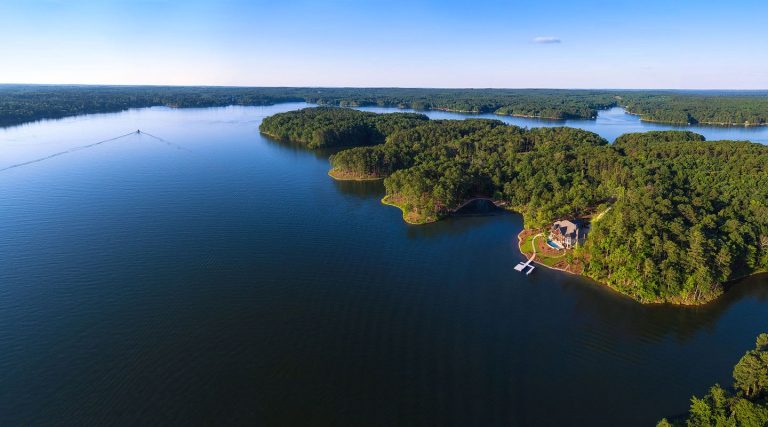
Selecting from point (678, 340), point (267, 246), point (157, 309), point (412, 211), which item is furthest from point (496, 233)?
point (157, 309)

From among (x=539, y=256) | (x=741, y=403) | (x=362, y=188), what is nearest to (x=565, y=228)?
(x=539, y=256)

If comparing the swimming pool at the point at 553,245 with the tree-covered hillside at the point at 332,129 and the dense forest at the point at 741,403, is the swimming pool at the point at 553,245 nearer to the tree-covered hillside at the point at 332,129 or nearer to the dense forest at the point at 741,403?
the dense forest at the point at 741,403

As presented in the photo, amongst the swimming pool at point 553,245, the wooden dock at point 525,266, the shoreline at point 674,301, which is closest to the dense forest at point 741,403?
the shoreline at point 674,301

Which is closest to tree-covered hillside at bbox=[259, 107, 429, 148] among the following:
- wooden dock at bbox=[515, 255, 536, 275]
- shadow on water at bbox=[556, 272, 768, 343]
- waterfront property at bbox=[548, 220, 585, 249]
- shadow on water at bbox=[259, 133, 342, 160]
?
shadow on water at bbox=[259, 133, 342, 160]

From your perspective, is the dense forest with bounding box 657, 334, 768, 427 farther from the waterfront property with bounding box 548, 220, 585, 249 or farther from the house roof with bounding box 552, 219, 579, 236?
the house roof with bounding box 552, 219, 579, 236

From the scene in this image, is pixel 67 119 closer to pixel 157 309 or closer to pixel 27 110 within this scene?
pixel 27 110

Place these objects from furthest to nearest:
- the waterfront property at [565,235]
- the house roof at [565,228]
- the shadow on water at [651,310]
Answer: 1. the house roof at [565,228]
2. the waterfront property at [565,235]
3. the shadow on water at [651,310]
